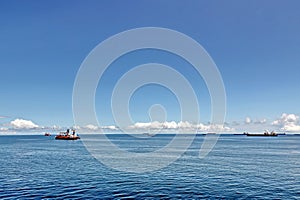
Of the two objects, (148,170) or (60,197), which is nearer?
(60,197)

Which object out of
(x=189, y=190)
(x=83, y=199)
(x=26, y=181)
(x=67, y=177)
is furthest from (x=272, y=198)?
(x=26, y=181)

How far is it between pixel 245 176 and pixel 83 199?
34955mm

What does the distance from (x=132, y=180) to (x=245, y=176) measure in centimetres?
2411

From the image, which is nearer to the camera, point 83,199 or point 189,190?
point 83,199

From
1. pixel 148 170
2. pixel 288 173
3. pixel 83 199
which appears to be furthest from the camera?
pixel 148 170

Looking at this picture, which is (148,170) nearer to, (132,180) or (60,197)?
(132,180)

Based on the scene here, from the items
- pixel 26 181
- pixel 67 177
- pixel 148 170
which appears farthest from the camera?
pixel 148 170

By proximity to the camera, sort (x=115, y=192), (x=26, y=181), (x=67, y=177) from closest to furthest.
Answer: (x=115, y=192), (x=26, y=181), (x=67, y=177)

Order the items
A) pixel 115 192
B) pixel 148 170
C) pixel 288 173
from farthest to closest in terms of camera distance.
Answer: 1. pixel 148 170
2. pixel 288 173
3. pixel 115 192

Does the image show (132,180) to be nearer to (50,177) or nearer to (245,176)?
(50,177)

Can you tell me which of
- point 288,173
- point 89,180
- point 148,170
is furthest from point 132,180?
point 288,173

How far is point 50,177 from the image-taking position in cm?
5609

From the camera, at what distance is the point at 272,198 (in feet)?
130

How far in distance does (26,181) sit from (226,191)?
3790 cm
